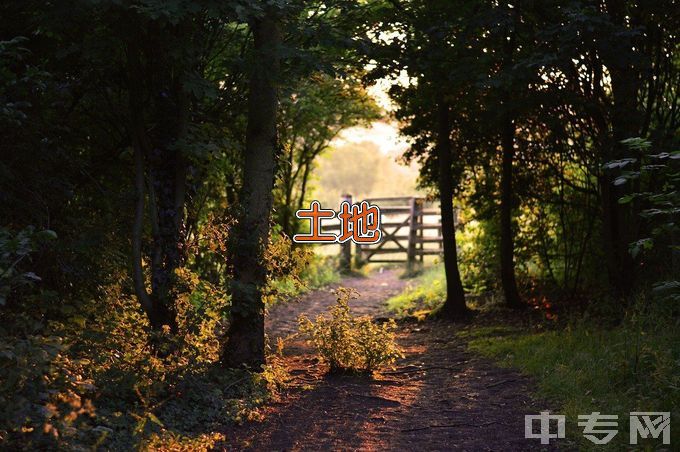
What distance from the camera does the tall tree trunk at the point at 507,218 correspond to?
11234 millimetres

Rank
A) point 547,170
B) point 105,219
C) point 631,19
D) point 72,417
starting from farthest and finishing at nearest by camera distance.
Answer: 1. point 547,170
2. point 631,19
3. point 105,219
4. point 72,417

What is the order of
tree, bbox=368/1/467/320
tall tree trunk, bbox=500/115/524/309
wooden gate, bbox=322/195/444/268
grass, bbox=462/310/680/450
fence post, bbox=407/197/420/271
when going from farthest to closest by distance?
1. fence post, bbox=407/197/420/271
2. wooden gate, bbox=322/195/444/268
3. tall tree trunk, bbox=500/115/524/309
4. tree, bbox=368/1/467/320
5. grass, bbox=462/310/680/450

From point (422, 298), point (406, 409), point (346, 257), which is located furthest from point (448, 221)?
point (346, 257)

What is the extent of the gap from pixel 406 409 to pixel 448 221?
5.57 meters

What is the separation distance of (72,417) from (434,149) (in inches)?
361

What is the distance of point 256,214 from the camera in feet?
25.3

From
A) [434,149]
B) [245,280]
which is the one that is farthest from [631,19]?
[245,280]

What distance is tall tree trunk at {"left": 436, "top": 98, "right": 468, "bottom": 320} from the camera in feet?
38.5

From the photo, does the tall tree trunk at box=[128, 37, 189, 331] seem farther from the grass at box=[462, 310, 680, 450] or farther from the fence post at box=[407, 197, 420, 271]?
the fence post at box=[407, 197, 420, 271]

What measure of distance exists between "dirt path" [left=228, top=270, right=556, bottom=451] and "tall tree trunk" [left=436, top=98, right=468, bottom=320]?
2327 mm

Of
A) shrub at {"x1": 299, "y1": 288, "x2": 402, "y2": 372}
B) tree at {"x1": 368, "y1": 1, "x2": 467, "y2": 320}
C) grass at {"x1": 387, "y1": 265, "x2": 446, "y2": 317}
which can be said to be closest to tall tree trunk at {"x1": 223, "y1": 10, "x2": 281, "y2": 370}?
shrub at {"x1": 299, "y1": 288, "x2": 402, "y2": 372}

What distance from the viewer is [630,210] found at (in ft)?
33.3

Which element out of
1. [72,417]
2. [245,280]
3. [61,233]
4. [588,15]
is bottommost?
[72,417]

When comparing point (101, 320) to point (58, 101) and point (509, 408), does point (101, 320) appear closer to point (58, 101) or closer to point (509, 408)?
point (58, 101)
